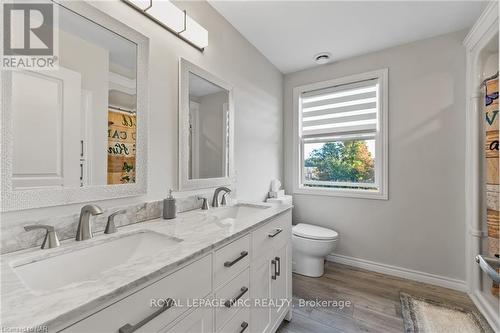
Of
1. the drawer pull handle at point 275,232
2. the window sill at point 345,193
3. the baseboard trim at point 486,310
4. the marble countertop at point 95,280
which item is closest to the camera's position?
the marble countertop at point 95,280

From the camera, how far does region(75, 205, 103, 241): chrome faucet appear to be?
0.93 m

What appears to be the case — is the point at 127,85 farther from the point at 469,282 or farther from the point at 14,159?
the point at 469,282

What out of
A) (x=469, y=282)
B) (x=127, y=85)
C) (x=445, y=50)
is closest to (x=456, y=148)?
(x=445, y=50)

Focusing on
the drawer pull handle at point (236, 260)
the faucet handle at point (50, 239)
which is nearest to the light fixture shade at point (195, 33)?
the faucet handle at point (50, 239)

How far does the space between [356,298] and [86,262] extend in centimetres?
204

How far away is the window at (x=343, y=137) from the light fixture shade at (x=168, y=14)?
1.83 meters

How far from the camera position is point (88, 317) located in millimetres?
537

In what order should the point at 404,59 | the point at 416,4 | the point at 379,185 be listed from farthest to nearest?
the point at 379,185 → the point at 404,59 → the point at 416,4

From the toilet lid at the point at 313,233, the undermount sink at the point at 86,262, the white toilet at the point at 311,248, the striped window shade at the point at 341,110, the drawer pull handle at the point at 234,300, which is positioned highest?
the striped window shade at the point at 341,110

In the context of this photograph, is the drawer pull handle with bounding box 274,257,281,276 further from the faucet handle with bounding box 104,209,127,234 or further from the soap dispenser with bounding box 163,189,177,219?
the faucet handle with bounding box 104,209,127,234

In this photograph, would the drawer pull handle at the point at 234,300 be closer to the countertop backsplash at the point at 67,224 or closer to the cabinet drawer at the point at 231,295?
the cabinet drawer at the point at 231,295

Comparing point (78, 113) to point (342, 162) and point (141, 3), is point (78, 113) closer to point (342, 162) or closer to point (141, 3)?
point (141, 3)

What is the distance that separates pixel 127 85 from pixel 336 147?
7.53 feet

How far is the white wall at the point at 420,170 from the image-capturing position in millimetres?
2072
